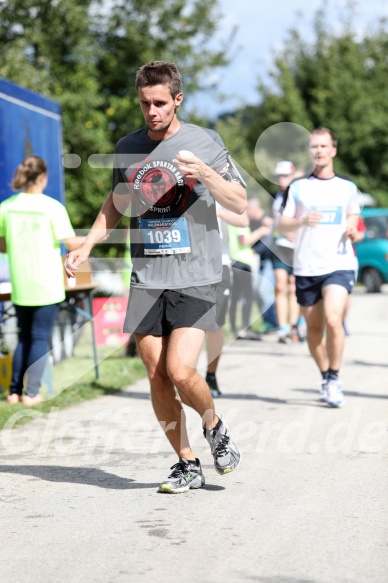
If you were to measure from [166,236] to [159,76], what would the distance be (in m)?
0.77

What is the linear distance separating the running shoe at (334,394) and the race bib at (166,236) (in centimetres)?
332

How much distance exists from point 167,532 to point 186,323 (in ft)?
3.69

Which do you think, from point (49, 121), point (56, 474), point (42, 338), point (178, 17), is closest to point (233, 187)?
point (56, 474)

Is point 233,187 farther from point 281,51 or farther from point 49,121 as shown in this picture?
point 281,51

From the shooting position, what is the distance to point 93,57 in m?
24.3

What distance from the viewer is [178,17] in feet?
79.9

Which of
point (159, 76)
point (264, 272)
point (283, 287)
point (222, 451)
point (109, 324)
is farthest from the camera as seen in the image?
point (264, 272)

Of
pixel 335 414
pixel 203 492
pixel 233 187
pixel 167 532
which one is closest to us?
pixel 167 532

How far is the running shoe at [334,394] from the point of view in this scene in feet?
27.8

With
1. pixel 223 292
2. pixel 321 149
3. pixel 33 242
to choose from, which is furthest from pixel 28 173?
pixel 321 149

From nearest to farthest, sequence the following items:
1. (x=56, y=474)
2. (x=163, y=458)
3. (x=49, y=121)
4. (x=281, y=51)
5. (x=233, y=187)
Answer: (x=233, y=187), (x=56, y=474), (x=163, y=458), (x=49, y=121), (x=281, y=51)

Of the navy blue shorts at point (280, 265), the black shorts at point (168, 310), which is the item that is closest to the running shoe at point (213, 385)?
the black shorts at point (168, 310)

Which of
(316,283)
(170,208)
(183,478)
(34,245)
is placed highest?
(170,208)

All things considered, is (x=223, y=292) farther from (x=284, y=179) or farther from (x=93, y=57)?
(x=93, y=57)
